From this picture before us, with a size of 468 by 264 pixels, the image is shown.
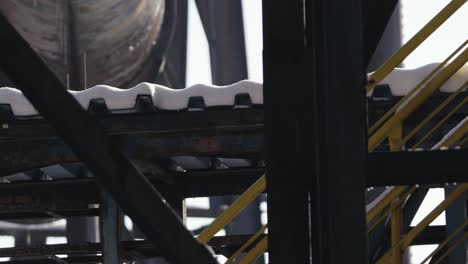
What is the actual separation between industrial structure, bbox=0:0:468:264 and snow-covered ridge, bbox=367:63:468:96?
0.7 inches

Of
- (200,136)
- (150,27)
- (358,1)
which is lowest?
(358,1)

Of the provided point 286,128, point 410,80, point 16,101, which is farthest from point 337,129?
point 16,101

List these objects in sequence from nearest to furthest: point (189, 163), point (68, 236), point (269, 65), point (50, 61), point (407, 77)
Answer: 1. point (269, 65)
2. point (407, 77)
3. point (189, 163)
4. point (50, 61)
5. point (68, 236)

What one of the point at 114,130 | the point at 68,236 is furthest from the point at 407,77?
the point at 68,236

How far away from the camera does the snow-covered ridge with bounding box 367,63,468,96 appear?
39.5 ft

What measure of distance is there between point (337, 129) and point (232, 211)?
53.0 inches

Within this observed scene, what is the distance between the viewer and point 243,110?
41.2ft

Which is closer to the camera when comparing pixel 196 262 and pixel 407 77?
pixel 196 262

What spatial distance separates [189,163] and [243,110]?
11.1 feet

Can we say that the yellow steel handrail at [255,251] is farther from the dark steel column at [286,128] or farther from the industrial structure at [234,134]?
the dark steel column at [286,128]

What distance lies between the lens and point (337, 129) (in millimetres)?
5793

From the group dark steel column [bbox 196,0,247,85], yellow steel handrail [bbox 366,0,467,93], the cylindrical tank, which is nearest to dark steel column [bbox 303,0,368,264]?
yellow steel handrail [bbox 366,0,467,93]

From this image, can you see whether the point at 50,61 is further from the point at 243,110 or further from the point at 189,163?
the point at 243,110

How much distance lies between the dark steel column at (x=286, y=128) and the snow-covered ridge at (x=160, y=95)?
263 inches
